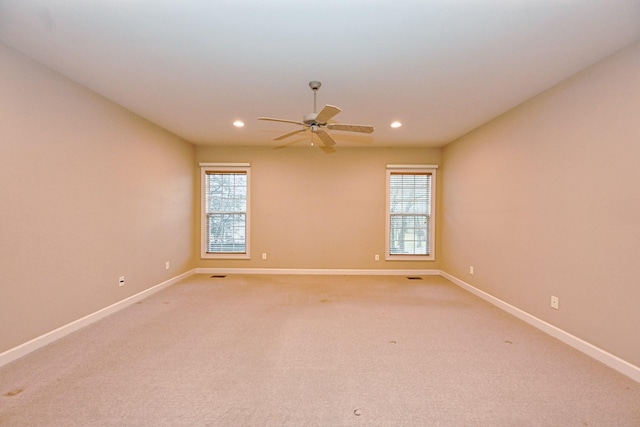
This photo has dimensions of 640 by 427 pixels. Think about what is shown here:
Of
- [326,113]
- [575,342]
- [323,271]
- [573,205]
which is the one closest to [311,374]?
[326,113]

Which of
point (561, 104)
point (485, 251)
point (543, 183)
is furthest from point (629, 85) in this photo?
point (485, 251)

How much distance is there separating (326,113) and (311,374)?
213cm

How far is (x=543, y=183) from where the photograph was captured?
2773mm

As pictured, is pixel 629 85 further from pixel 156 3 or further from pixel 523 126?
pixel 156 3

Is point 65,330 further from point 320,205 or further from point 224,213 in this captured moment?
point 320,205

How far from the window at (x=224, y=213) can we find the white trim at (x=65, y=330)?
4.83ft

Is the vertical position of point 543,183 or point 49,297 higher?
point 543,183

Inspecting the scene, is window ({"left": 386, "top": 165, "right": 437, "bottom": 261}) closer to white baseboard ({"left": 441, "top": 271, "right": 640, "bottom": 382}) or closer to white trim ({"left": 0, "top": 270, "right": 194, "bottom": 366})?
white baseboard ({"left": 441, "top": 271, "right": 640, "bottom": 382})

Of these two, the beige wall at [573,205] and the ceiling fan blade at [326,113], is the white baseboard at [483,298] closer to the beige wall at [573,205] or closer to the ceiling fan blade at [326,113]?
the beige wall at [573,205]

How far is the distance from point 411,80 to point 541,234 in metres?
2.16

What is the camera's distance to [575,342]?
2.36m

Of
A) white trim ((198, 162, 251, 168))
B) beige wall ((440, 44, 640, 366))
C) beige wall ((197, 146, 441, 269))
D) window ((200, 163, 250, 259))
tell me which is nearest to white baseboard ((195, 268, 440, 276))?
beige wall ((197, 146, 441, 269))

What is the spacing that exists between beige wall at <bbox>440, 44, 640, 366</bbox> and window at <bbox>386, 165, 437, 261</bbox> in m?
1.36

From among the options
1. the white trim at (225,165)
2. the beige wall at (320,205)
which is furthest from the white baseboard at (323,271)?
the white trim at (225,165)
